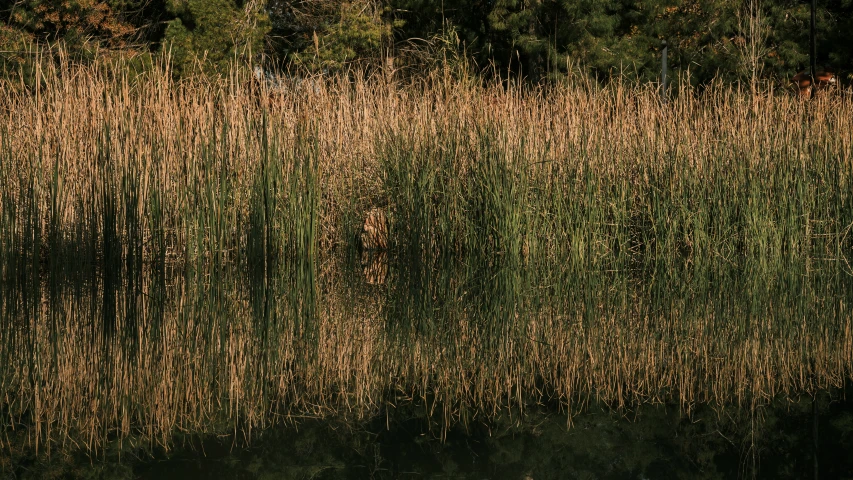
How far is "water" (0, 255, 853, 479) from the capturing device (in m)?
2.53

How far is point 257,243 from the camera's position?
6.22 meters

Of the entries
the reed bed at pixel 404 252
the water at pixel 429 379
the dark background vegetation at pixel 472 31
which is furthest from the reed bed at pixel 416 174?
the dark background vegetation at pixel 472 31

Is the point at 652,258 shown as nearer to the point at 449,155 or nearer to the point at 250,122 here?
the point at 449,155

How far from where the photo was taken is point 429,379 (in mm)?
3379

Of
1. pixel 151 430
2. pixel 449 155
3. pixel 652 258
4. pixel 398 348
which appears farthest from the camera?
pixel 652 258

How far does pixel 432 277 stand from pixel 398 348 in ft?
7.00

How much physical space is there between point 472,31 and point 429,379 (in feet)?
47.9

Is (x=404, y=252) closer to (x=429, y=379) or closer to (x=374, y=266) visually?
(x=374, y=266)

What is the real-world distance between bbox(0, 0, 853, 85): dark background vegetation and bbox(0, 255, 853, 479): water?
9.08 m

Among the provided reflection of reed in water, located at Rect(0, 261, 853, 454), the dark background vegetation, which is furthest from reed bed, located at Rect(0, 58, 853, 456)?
the dark background vegetation

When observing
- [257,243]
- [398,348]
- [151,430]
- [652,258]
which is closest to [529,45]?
[652,258]

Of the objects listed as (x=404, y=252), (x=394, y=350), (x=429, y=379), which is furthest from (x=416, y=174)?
(x=429, y=379)

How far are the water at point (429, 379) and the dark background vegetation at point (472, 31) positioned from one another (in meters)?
9.08

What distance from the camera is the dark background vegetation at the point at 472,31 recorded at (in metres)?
14.5
